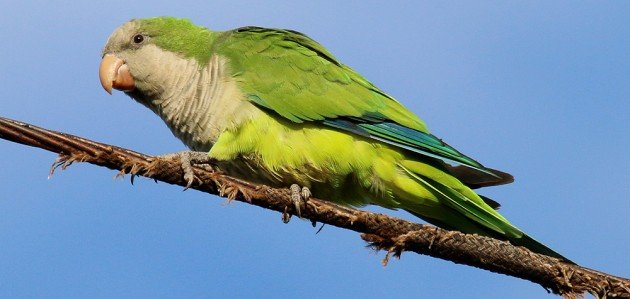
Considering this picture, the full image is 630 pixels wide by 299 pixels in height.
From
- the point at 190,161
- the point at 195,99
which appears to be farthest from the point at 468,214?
the point at 195,99

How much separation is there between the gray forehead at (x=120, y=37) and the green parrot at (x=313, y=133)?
1.35 ft

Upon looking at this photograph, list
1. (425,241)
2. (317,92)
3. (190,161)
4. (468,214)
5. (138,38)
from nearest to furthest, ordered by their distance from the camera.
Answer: (425,241)
(190,161)
(468,214)
(317,92)
(138,38)

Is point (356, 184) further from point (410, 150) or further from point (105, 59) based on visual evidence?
point (105, 59)

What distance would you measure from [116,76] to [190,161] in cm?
136

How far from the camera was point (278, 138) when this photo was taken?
439cm

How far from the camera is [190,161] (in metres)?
4.09

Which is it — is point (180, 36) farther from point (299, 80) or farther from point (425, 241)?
point (425, 241)

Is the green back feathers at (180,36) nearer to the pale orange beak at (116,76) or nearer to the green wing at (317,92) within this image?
the green wing at (317,92)

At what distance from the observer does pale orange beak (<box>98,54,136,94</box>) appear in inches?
201

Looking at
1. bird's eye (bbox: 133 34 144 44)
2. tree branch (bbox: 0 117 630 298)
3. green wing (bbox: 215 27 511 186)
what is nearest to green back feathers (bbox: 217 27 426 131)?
green wing (bbox: 215 27 511 186)

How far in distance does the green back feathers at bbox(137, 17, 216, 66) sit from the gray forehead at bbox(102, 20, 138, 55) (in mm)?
60

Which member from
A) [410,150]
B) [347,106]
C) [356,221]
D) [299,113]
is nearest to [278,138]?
[299,113]

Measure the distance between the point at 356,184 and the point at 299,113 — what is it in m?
0.54

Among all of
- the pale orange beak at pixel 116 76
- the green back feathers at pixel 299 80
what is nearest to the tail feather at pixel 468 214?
the green back feathers at pixel 299 80
